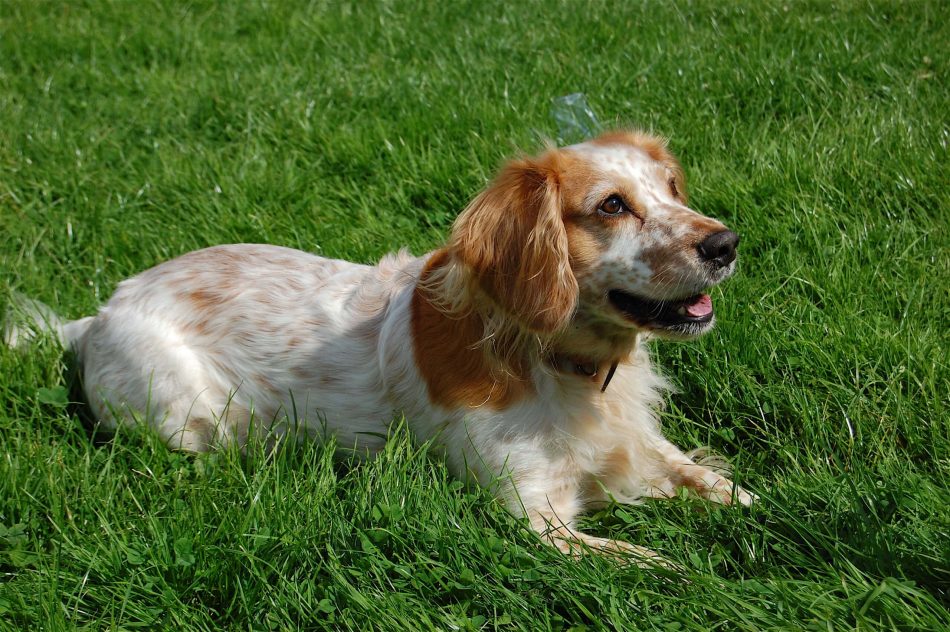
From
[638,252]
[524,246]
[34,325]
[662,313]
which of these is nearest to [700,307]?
[662,313]

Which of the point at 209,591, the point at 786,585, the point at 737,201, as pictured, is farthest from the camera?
the point at 737,201

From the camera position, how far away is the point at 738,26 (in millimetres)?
5934

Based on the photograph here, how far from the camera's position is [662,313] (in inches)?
116

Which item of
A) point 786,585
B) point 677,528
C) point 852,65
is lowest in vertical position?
point 677,528

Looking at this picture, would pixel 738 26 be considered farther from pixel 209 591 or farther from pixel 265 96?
pixel 209 591

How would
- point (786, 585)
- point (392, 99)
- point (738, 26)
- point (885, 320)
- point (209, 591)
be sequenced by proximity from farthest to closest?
point (738, 26)
point (392, 99)
point (885, 320)
point (209, 591)
point (786, 585)

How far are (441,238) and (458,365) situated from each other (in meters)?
1.59

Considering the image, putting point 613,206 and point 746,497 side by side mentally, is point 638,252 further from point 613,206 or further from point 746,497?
point 746,497

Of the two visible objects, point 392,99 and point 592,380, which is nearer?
point 592,380

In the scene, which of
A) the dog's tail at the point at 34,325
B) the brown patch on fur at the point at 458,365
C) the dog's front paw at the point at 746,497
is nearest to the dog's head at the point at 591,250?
the brown patch on fur at the point at 458,365

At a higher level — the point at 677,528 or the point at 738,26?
the point at 738,26

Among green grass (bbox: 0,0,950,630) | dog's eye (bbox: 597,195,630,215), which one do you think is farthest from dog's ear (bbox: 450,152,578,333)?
green grass (bbox: 0,0,950,630)

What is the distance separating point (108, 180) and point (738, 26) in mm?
4042

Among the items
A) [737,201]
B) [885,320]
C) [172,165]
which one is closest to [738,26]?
[737,201]
